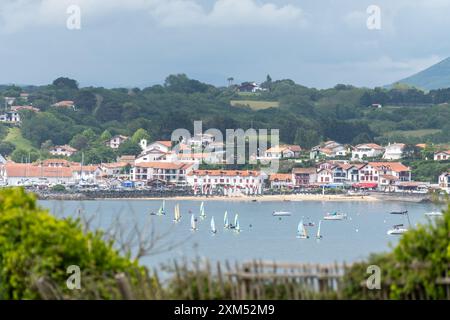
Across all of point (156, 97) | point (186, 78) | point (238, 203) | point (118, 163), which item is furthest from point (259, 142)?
point (186, 78)

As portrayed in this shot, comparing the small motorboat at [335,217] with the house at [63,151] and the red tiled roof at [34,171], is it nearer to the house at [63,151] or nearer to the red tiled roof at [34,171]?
the red tiled roof at [34,171]

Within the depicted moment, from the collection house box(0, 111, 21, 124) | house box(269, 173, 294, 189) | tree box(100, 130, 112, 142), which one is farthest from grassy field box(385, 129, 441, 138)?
house box(0, 111, 21, 124)

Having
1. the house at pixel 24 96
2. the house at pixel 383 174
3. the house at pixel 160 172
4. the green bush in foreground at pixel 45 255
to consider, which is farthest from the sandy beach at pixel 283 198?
the green bush in foreground at pixel 45 255

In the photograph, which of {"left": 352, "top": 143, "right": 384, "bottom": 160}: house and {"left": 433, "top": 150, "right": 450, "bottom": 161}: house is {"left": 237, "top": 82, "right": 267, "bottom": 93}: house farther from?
{"left": 433, "top": 150, "right": 450, "bottom": 161}: house

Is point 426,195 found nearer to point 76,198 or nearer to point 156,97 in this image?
point 76,198

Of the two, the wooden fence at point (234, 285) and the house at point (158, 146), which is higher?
the wooden fence at point (234, 285)
